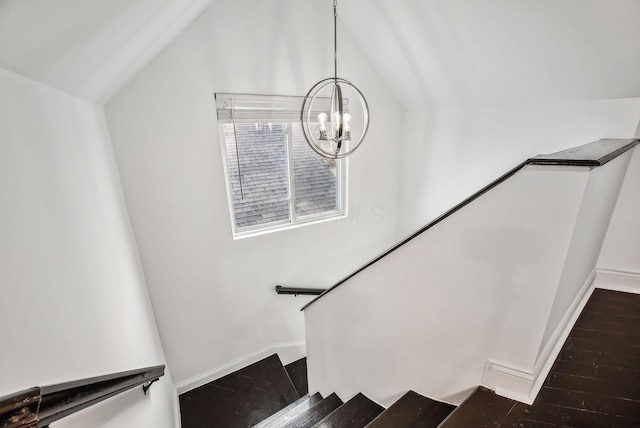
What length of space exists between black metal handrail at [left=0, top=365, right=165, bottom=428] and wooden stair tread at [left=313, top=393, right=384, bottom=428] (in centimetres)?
110

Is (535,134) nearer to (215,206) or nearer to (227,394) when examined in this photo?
(215,206)

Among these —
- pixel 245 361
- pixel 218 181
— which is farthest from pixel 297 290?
pixel 218 181

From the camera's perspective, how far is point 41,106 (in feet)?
3.05

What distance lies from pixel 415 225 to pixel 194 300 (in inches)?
104

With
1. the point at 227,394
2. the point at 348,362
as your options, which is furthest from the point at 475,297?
the point at 227,394

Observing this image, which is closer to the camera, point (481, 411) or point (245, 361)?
point (481, 411)

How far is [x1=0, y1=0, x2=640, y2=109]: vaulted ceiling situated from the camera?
31.5 inches

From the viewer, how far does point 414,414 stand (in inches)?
55.0

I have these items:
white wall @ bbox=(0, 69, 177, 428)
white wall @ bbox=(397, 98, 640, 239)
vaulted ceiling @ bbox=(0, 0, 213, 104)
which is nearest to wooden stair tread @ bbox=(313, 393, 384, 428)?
white wall @ bbox=(0, 69, 177, 428)

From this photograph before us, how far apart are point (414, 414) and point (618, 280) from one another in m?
1.74

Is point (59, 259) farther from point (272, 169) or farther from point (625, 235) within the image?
point (625, 235)

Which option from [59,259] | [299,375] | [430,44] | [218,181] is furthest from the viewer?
[299,375]

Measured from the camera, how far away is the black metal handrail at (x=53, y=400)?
482mm

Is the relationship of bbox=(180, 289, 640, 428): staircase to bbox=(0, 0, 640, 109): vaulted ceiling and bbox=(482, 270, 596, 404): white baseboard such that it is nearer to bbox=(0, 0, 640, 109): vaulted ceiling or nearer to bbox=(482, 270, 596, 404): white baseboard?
bbox=(482, 270, 596, 404): white baseboard
